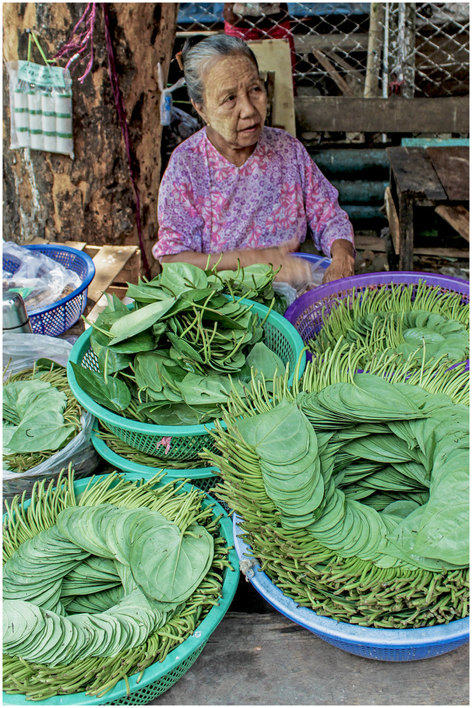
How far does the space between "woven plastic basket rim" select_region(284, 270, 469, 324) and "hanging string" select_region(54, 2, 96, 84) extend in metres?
1.68

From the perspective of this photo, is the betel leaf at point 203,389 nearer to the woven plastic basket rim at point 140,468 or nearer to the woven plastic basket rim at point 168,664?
the woven plastic basket rim at point 140,468

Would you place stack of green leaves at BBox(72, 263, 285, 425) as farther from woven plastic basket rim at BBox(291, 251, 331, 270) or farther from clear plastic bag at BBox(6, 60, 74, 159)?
clear plastic bag at BBox(6, 60, 74, 159)

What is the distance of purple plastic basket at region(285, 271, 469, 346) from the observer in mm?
1873

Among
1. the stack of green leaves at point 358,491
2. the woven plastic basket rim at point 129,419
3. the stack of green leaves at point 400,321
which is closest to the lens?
the stack of green leaves at point 358,491

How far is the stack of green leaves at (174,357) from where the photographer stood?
1.30m

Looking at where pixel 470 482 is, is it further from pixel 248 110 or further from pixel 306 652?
pixel 248 110

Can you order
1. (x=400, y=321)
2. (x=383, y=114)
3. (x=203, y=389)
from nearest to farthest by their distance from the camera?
(x=203, y=389) → (x=400, y=321) → (x=383, y=114)

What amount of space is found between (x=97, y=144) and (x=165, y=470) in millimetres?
2072

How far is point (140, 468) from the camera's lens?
4.33 feet

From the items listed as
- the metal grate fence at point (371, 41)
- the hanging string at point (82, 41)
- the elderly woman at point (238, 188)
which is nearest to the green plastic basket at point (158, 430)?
the elderly woman at point (238, 188)

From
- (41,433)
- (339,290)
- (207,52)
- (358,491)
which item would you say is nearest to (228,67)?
(207,52)

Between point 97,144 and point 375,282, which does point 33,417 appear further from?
point 97,144

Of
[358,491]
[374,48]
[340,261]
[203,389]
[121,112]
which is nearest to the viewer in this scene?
[358,491]

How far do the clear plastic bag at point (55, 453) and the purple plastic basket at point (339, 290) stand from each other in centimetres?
76
